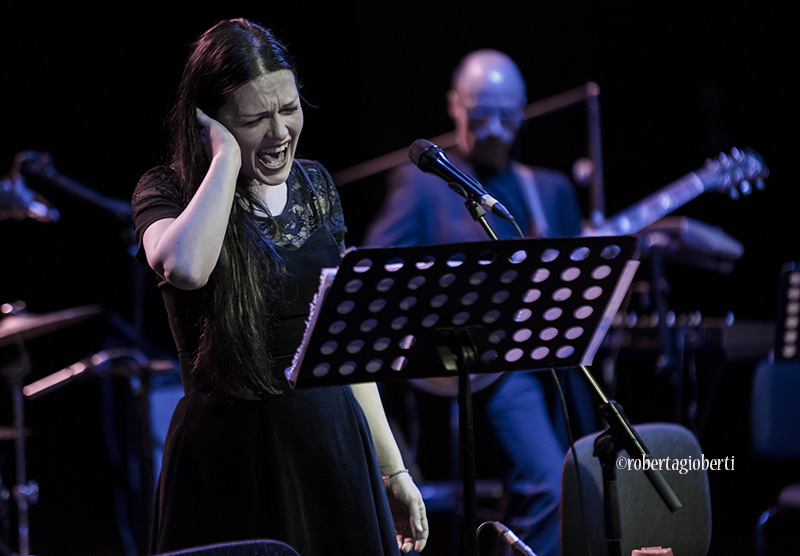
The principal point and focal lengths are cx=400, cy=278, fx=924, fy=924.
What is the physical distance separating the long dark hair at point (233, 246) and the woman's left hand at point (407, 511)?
36 centimetres

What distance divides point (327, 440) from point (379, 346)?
259mm

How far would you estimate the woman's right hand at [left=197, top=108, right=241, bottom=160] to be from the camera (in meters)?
1.75

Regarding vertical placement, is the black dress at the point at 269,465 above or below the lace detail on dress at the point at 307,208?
below

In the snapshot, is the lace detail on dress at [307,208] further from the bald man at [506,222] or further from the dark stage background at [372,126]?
the dark stage background at [372,126]

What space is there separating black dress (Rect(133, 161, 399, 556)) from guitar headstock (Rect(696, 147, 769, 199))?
114 inches

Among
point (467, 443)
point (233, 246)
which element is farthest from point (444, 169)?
point (467, 443)

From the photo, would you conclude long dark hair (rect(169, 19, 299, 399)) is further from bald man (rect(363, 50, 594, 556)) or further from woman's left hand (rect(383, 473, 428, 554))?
bald man (rect(363, 50, 594, 556))

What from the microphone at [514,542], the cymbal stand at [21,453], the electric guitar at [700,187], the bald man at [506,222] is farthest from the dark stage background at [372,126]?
the microphone at [514,542]

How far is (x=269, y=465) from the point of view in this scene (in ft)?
5.65

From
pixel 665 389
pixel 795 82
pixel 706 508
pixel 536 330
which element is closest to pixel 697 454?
pixel 706 508

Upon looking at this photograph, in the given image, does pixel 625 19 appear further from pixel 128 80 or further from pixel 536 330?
pixel 536 330

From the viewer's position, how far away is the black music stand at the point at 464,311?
5.03 feet

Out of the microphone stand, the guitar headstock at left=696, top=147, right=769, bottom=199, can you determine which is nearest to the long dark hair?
the microphone stand

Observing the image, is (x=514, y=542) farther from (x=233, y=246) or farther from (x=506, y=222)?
(x=506, y=222)
